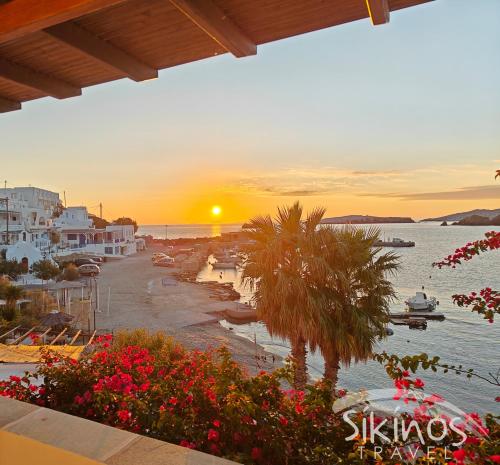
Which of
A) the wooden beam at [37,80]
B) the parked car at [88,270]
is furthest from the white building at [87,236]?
the wooden beam at [37,80]

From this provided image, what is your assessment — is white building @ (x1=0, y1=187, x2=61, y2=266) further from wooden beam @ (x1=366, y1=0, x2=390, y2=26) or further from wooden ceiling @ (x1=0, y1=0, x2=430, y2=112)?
wooden beam @ (x1=366, y1=0, x2=390, y2=26)

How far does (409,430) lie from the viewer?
5.55 feet

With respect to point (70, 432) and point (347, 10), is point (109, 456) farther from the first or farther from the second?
point (347, 10)

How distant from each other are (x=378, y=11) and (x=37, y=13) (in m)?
1.11

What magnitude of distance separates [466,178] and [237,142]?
44.2 ft

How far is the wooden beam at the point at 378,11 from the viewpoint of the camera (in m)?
1.15

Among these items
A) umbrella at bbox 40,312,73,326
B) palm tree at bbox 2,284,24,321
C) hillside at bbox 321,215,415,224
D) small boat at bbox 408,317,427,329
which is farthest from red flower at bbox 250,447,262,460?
small boat at bbox 408,317,427,329

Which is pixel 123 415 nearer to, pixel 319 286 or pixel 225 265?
pixel 319 286

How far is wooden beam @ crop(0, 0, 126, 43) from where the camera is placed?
3.95 feet

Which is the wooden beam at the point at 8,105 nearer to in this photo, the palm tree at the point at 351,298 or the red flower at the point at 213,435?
the red flower at the point at 213,435

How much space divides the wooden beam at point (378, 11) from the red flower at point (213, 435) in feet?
5.65

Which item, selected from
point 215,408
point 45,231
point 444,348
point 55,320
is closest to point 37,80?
point 215,408

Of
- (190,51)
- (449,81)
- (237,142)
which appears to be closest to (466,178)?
(237,142)

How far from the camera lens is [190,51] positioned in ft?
5.44
